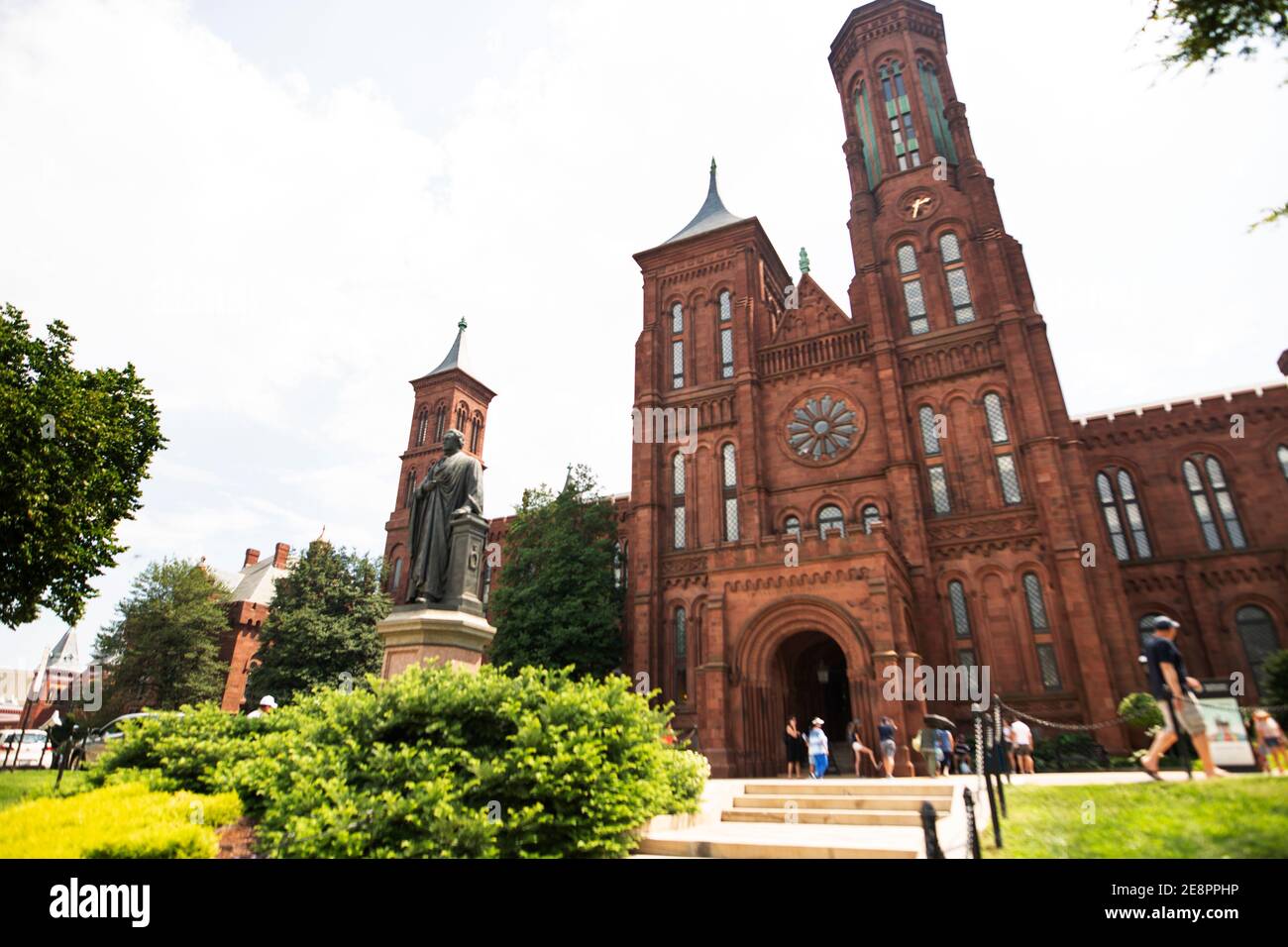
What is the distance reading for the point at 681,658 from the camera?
26.3 m

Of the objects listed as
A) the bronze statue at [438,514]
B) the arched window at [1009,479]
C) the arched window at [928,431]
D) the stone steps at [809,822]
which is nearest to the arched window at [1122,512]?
the arched window at [1009,479]

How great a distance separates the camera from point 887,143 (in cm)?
3159

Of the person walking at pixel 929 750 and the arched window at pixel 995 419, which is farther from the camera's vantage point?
the arched window at pixel 995 419

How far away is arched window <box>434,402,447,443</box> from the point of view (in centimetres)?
4603

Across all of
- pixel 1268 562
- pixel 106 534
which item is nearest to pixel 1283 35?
pixel 106 534

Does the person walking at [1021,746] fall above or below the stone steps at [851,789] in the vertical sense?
above

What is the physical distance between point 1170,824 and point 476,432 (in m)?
48.0

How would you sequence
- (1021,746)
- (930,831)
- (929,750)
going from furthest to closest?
(1021,746) → (929,750) → (930,831)

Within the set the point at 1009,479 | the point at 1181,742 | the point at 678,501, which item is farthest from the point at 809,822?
the point at 678,501

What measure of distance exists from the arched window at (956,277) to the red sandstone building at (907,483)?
89mm

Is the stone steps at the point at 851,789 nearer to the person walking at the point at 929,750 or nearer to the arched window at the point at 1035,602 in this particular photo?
the person walking at the point at 929,750

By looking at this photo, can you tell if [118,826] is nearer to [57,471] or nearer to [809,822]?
[809,822]

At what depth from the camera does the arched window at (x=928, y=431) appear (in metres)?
25.3

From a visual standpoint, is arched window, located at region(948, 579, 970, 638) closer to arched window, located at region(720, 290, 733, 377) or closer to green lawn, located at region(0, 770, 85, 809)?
arched window, located at region(720, 290, 733, 377)
